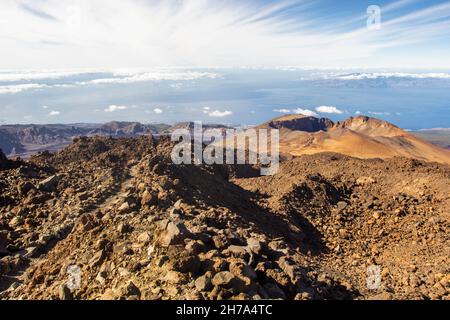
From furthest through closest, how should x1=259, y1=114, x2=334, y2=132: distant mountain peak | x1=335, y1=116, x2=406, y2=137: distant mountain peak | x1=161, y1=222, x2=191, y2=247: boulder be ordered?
x1=259, y1=114, x2=334, y2=132: distant mountain peak, x1=335, y1=116, x2=406, y2=137: distant mountain peak, x1=161, y1=222, x2=191, y2=247: boulder

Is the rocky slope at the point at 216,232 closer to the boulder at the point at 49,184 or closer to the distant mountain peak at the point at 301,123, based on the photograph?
the boulder at the point at 49,184

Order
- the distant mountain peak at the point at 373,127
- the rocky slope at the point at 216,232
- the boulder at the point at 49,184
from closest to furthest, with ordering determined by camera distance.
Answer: the rocky slope at the point at 216,232 → the boulder at the point at 49,184 → the distant mountain peak at the point at 373,127

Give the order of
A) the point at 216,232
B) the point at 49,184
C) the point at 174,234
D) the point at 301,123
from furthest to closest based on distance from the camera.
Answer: the point at 301,123, the point at 49,184, the point at 216,232, the point at 174,234

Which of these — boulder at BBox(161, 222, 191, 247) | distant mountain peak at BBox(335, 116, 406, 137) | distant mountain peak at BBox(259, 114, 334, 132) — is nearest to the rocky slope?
boulder at BBox(161, 222, 191, 247)

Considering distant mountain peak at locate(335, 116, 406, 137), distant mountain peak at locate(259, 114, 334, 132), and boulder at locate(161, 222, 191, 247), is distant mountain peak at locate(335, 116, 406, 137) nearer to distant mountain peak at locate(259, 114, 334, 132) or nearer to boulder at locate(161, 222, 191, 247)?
distant mountain peak at locate(259, 114, 334, 132)

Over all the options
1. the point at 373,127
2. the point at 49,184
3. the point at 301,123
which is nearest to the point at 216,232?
the point at 49,184

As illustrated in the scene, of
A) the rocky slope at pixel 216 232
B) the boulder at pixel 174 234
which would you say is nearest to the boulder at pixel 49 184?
the rocky slope at pixel 216 232

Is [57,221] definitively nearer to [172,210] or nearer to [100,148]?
[172,210]

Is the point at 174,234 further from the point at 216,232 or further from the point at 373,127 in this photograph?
the point at 373,127

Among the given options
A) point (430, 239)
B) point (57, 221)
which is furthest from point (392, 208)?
point (57, 221)
